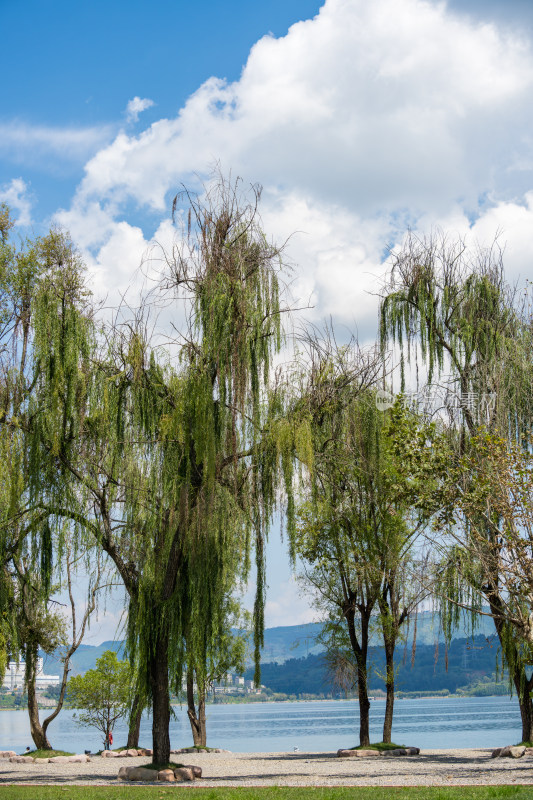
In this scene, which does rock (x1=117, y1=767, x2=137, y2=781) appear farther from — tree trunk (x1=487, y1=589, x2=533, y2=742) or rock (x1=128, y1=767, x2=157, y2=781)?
tree trunk (x1=487, y1=589, x2=533, y2=742)

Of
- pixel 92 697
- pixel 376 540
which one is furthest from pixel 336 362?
pixel 92 697

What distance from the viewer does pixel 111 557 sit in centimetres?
1536

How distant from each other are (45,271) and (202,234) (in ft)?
14.5

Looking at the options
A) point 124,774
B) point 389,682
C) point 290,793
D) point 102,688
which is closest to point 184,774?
point 124,774

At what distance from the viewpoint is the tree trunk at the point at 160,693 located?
1499 cm

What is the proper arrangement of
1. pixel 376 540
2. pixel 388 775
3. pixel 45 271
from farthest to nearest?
pixel 376 540 < pixel 45 271 < pixel 388 775

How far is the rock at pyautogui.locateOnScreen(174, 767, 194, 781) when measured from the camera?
14281 mm

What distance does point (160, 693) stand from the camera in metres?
15.1

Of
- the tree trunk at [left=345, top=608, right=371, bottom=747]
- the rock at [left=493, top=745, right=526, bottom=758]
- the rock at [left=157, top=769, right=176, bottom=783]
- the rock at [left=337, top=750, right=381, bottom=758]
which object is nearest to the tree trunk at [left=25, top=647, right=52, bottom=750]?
the rock at [left=157, top=769, right=176, bottom=783]

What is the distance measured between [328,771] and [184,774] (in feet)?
9.02

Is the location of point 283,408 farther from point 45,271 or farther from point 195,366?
point 45,271

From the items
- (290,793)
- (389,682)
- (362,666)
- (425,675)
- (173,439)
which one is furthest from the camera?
(425,675)

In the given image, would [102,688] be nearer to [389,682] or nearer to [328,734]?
[389,682]

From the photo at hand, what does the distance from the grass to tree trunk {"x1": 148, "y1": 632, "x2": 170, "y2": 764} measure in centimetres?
303
